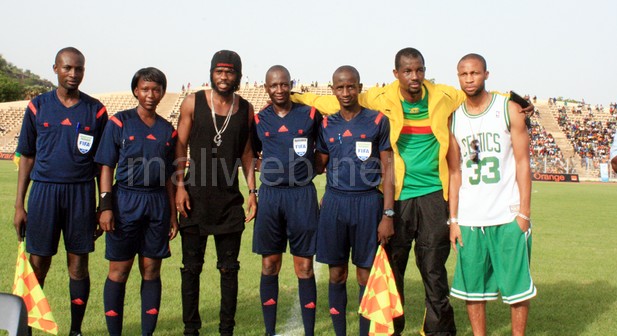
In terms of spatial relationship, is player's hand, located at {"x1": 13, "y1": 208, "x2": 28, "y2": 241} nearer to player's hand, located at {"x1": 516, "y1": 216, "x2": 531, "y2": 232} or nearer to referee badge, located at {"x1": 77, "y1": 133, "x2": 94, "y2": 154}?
referee badge, located at {"x1": 77, "y1": 133, "x2": 94, "y2": 154}

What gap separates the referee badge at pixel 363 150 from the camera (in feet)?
16.5

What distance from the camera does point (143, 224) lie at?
500 centimetres

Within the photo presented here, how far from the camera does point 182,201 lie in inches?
203

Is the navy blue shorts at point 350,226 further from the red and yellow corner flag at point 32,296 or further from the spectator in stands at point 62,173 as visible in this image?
the red and yellow corner flag at point 32,296

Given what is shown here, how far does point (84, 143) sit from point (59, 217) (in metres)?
0.65

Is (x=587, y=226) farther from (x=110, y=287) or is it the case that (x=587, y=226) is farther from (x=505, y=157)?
(x=110, y=287)

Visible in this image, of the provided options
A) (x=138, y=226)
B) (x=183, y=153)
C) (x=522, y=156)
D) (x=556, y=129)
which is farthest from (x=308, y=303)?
(x=556, y=129)

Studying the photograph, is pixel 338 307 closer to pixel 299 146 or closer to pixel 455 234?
pixel 455 234

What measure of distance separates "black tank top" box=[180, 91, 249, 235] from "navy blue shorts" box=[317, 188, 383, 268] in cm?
80

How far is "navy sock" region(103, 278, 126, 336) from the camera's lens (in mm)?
4926

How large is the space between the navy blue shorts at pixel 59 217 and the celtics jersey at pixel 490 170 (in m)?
3.11

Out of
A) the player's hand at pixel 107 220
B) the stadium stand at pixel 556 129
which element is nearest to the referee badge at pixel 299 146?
the player's hand at pixel 107 220

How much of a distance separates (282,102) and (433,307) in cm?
222

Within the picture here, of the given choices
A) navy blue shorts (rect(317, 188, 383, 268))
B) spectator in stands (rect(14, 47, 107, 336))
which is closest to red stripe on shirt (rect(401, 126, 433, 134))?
navy blue shorts (rect(317, 188, 383, 268))
